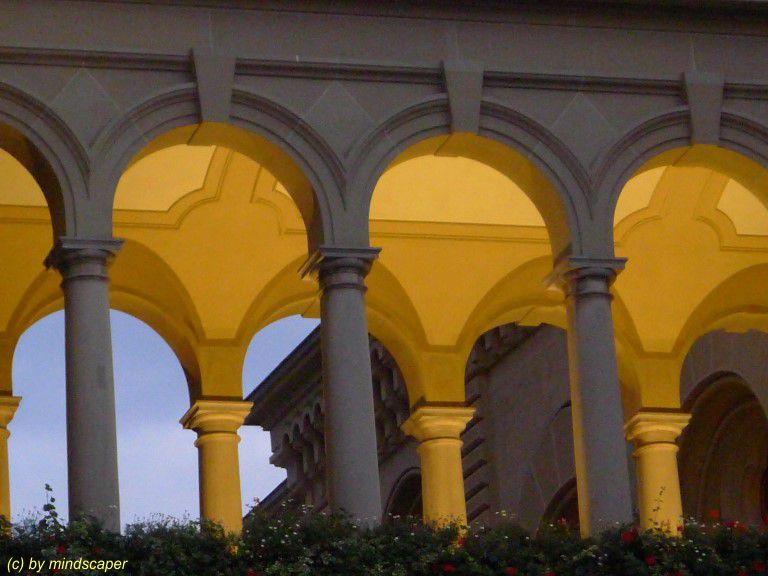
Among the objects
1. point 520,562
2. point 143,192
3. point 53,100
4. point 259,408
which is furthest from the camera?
point 259,408

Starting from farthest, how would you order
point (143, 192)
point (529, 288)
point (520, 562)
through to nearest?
point (529, 288)
point (143, 192)
point (520, 562)

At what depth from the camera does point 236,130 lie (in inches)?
962

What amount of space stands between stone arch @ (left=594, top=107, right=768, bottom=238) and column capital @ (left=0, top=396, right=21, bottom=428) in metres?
7.99

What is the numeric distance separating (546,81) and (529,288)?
520 cm

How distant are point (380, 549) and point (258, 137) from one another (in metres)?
4.98

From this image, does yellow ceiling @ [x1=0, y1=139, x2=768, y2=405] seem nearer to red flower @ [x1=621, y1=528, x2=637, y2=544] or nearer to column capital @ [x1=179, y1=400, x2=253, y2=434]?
column capital @ [x1=179, y1=400, x2=253, y2=434]

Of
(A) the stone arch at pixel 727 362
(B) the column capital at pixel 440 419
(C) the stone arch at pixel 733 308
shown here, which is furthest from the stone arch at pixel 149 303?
(A) the stone arch at pixel 727 362

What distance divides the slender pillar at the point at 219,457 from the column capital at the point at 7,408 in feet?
7.21

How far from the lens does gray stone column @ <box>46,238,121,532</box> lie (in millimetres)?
22531

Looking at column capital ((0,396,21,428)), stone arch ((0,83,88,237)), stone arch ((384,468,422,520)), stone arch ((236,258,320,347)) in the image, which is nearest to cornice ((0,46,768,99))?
stone arch ((0,83,88,237))

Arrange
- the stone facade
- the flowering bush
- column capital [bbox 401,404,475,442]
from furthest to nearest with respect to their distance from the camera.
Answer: the stone facade → column capital [bbox 401,404,475,442] → the flowering bush

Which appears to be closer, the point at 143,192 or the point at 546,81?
the point at 546,81

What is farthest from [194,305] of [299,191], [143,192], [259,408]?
[259,408]

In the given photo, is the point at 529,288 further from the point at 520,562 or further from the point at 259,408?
the point at 259,408
